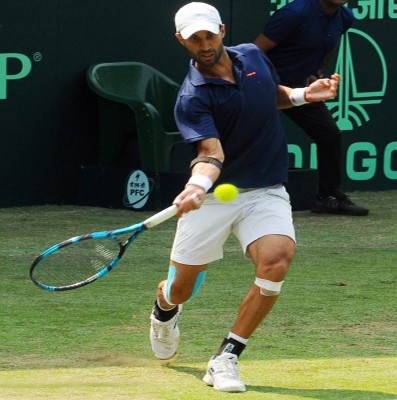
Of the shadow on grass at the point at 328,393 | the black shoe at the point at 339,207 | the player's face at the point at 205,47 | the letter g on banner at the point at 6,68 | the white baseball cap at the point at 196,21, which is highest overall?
the white baseball cap at the point at 196,21

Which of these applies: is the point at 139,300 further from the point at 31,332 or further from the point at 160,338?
the point at 160,338

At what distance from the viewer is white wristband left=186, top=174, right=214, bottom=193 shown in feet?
18.9

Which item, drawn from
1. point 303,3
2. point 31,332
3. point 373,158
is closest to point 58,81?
point 303,3

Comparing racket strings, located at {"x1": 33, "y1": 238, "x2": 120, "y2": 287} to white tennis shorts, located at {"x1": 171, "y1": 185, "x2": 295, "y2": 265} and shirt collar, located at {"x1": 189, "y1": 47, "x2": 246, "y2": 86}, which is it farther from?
shirt collar, located at {"x1": 189, "y1": 47, "x2": 246, "y2": 86}

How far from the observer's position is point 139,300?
786 centimetres

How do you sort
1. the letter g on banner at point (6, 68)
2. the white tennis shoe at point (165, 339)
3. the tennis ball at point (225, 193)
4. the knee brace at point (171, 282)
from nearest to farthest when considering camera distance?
1. the tennis ball at point (225, 193)
2. the knee brace at point (171, 282)
3. the white tennis shoe at point (165, 339)
4. the letter g on banner at point (6, 68)

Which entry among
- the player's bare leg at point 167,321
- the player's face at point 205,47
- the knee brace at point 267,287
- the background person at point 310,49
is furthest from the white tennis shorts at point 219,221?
the background person at point 310,49

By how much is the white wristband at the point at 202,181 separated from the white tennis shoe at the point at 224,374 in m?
0.78

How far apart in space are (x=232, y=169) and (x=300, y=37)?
14.6ft

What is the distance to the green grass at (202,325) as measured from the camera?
19.5 ft

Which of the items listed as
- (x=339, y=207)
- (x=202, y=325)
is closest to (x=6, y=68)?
(x=339, y=207)

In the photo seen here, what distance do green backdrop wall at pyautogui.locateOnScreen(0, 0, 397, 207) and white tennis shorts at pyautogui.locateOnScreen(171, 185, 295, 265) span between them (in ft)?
16.7

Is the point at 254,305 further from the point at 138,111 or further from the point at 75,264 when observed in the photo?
the point at 138,111

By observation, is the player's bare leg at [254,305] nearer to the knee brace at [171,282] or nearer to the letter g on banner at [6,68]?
the knee brace at [171,282]
